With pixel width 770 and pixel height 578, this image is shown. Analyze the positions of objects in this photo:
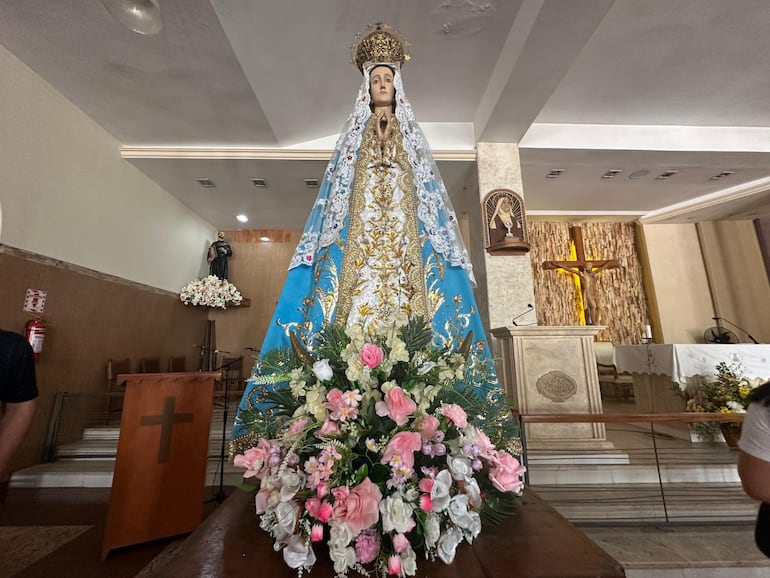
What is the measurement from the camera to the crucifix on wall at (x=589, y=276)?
8109 mm

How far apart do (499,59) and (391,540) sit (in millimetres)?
4931

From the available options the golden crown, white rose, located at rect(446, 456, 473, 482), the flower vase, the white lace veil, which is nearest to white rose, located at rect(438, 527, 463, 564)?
white rose, located at rect(446, 456, 473, 482)

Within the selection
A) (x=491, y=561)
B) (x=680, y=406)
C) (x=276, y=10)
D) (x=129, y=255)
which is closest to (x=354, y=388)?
(x=491, y=561)

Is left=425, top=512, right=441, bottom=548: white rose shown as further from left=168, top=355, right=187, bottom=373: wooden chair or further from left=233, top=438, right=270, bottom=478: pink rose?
left=168, top=355, right=187, bottom=373: wooden chair

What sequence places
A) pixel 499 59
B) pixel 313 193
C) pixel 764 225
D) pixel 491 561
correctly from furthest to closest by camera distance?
1. pixel 764 225
2. pixel 313 193
3. pixel 499 59
4. pixel 491 561

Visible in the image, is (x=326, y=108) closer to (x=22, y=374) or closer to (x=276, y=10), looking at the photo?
(x=276, y=10)

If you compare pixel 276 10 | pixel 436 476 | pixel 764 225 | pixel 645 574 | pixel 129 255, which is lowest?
pixel 645 574

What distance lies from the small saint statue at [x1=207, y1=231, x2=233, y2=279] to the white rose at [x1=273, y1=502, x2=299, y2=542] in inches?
300

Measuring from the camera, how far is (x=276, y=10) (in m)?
3.39

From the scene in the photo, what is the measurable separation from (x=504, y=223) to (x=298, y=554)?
487 cm

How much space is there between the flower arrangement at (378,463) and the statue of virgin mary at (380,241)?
0.69 meters

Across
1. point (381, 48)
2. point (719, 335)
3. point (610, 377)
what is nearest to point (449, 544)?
point (381, 48)

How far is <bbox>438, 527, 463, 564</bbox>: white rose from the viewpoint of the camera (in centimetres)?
78

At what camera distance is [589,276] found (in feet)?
27.3
